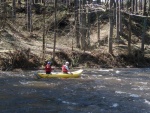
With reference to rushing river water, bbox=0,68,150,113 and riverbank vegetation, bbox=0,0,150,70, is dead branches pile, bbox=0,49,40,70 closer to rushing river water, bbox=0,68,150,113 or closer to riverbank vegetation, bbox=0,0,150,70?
riverbank vegetation, bbox=0,0,150,70

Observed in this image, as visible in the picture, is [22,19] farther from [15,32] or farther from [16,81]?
[16,81]

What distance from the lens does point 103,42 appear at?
41.1 m

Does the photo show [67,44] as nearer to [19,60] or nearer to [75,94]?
[19,60]

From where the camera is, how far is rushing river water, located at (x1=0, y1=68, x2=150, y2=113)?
48.6 ft

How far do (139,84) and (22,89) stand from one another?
7864 millimetres

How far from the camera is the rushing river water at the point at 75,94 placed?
1482 centimetres

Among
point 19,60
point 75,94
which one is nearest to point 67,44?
point 19,60

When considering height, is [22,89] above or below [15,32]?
below

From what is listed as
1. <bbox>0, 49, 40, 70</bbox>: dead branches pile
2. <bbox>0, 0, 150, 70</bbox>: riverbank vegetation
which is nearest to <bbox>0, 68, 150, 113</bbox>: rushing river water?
<bbox>0, 49, 40, 70</bbox>: dead branches pile

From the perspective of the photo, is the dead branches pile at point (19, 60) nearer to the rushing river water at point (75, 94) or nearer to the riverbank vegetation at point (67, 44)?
the riverbank vegetation at point (67, 44)

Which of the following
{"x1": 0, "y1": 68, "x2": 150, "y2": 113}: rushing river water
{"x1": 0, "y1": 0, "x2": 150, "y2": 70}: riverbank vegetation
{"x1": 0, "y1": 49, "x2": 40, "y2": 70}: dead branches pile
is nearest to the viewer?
{"x1": 0, "y1": 68, "x2": 150, "y2": 113}: rushing river water

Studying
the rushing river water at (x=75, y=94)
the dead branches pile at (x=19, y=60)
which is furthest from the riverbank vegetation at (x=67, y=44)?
the rushing river water at (x=75, y=94)

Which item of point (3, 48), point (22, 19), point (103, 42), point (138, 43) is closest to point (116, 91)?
point (3, 48)

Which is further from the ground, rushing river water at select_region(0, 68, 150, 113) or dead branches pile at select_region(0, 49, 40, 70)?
dead branches pile at select_region(0, 49, 40, 70)
